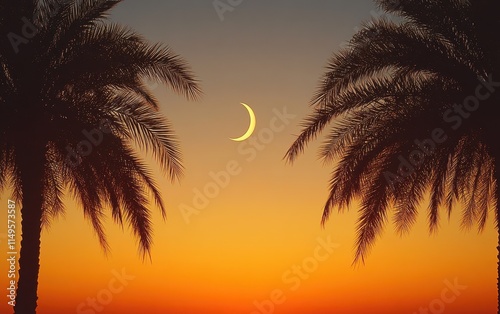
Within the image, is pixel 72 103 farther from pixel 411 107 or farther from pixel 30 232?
pixel 411 107

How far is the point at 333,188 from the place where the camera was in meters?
15.7

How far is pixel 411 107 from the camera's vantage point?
15.0 metres

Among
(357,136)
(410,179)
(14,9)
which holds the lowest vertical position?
(410,179)

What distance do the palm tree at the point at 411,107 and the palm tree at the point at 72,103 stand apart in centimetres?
324

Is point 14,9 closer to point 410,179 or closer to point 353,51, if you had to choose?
point 353,51

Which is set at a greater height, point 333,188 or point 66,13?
point 66,13

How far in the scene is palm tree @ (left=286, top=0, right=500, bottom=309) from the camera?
47.8ft

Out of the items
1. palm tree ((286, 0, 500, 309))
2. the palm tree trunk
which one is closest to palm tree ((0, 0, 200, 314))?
the palm tree trunk

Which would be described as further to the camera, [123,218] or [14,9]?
[123,218]

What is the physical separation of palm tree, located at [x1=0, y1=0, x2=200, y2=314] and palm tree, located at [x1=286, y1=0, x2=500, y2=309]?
3236 millimetres

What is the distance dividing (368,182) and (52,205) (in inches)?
296

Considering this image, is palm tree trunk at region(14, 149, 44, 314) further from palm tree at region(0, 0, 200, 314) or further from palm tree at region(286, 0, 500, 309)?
palm tree at region(286, 0, 500, 309)

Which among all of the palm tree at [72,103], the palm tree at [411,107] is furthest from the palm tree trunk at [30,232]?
the palm tree at [411,107]

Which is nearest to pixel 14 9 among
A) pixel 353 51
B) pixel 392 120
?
pixel 353 51
